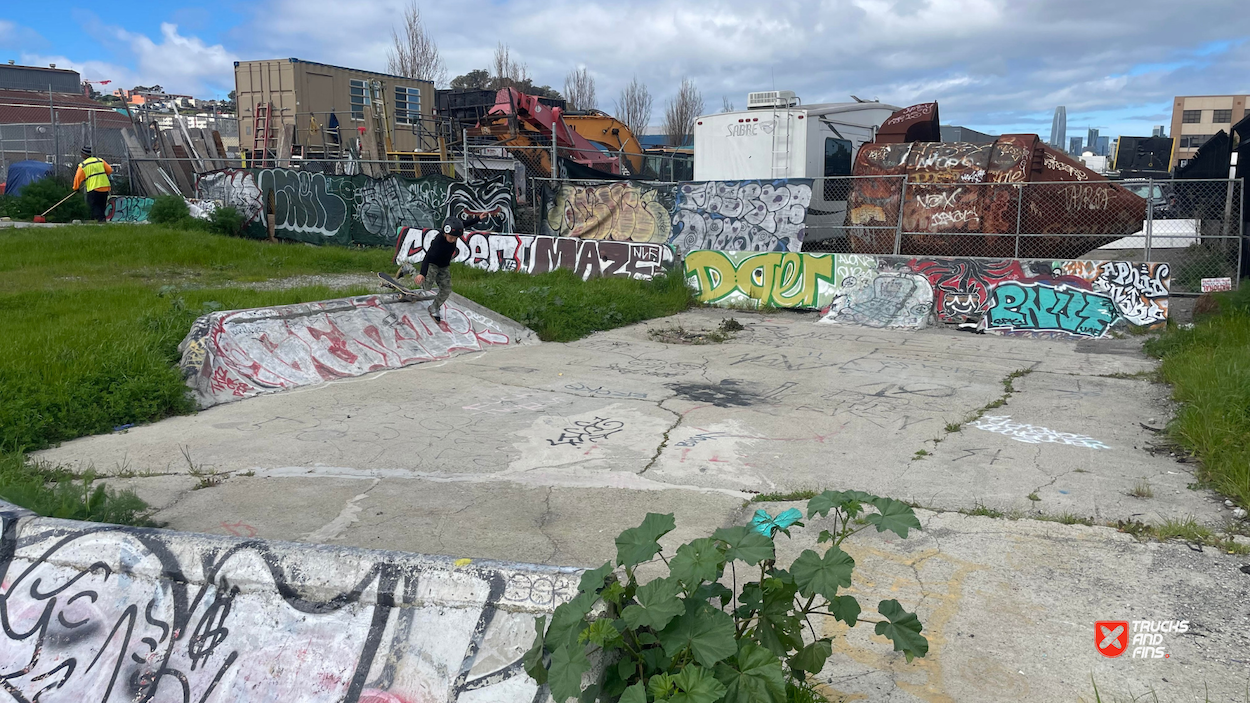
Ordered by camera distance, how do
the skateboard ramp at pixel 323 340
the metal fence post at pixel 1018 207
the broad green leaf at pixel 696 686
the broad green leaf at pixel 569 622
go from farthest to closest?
the metal fence post at pixel 1018 207 < the skateboard ramp at pixel 323 340 < the broad green leaf at pixel 569 622 < the broad green leaf at pixel 696 686

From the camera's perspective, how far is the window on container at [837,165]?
635 inches

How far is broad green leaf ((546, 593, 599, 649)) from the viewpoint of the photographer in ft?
7.68

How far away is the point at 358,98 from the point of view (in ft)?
93.8

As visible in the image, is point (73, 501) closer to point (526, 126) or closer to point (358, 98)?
point (526, 126)

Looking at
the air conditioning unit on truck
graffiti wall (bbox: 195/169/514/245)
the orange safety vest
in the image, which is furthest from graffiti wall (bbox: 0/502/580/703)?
the orange safety vest

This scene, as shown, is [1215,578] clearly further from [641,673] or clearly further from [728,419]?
[728,419]

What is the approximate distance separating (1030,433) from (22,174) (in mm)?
25179

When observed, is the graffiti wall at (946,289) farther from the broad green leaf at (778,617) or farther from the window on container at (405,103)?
the window on container at (405,103)

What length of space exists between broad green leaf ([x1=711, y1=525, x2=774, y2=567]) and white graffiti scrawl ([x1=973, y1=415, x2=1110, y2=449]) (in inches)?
191

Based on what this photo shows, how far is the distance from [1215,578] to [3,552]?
545 cm

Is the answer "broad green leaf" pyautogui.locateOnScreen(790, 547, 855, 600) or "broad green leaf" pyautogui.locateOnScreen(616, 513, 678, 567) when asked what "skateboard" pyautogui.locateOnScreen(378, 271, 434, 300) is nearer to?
"broad green leaf" pyautogui.locateOnScreen(616, 513, 678, 567)

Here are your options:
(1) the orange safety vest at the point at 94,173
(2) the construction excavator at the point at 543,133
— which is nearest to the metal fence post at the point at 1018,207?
(2) the construction excavator at the point at 543,133

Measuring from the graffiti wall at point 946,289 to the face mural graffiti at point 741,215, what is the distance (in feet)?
2.77

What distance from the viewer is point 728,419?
7.21 meters
